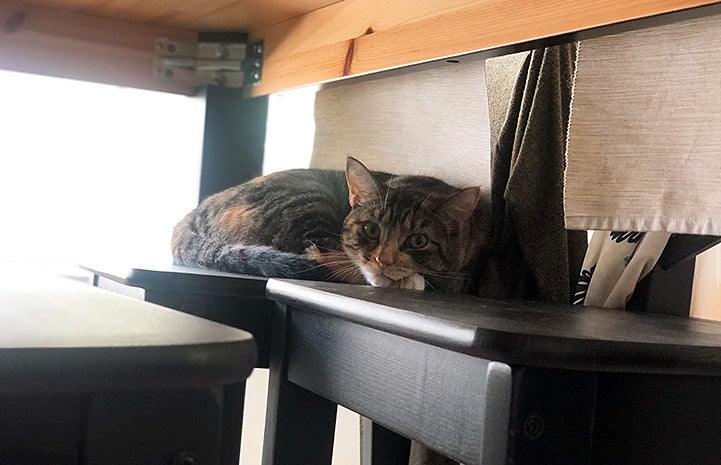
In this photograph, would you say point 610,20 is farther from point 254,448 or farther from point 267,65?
point 254,448

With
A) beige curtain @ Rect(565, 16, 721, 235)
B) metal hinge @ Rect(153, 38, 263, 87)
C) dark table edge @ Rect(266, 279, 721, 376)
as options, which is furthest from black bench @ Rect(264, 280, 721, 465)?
metal hinge @ Rect(153, 38, 263, 87)

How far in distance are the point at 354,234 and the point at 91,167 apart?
0.77 m

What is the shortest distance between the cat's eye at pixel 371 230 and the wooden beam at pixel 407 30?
0.25m

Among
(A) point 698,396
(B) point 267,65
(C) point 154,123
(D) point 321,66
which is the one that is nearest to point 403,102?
(D) point 321,66

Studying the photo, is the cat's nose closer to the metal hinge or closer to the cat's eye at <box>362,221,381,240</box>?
the cat's eye at <box>362,221,381,240</box>

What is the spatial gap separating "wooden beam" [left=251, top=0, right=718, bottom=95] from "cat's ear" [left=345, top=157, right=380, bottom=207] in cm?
16

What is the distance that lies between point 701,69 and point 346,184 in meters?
0.75

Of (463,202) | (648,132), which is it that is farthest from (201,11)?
(648,132)

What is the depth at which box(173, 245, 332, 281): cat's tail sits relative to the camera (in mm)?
1234

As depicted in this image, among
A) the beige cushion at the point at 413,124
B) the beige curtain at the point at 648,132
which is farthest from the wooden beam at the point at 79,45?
the beige curtain at the point at 648,132

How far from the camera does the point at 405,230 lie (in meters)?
1.38

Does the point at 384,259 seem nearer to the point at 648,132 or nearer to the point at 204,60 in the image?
the point at 648,132

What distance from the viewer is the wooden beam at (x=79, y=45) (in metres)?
1.65

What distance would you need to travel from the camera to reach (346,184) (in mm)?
1575
